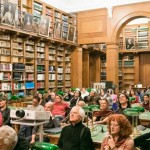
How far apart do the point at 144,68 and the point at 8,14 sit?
10.3 meters

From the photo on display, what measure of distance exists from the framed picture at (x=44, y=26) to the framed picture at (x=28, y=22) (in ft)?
2.06

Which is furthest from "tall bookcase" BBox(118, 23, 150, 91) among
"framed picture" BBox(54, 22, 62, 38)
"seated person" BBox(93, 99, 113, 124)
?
"seated person" BBox(93, 99, 113, 124)

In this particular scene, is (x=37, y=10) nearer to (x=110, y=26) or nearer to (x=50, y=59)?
(x=50, y=59)

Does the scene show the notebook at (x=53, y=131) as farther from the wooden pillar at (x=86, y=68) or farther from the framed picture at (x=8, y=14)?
the wooden pillar at (x=86, y=68)

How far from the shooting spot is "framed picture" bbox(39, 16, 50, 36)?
1074 cm

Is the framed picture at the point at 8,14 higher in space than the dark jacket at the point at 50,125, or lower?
higher

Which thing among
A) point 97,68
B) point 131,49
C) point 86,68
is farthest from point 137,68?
point 86,68

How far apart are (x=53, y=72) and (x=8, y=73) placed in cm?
295

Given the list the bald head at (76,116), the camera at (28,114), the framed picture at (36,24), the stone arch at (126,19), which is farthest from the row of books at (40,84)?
the bald head at (76,116)

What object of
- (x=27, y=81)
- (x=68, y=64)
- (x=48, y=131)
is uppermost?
(x=68, y=64)

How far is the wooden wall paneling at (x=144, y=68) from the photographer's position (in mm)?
16641

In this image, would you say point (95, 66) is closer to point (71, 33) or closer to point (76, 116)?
point (71, 33)

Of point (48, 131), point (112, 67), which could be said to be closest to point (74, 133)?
point (48, 131)

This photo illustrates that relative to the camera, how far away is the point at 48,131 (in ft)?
13.2
